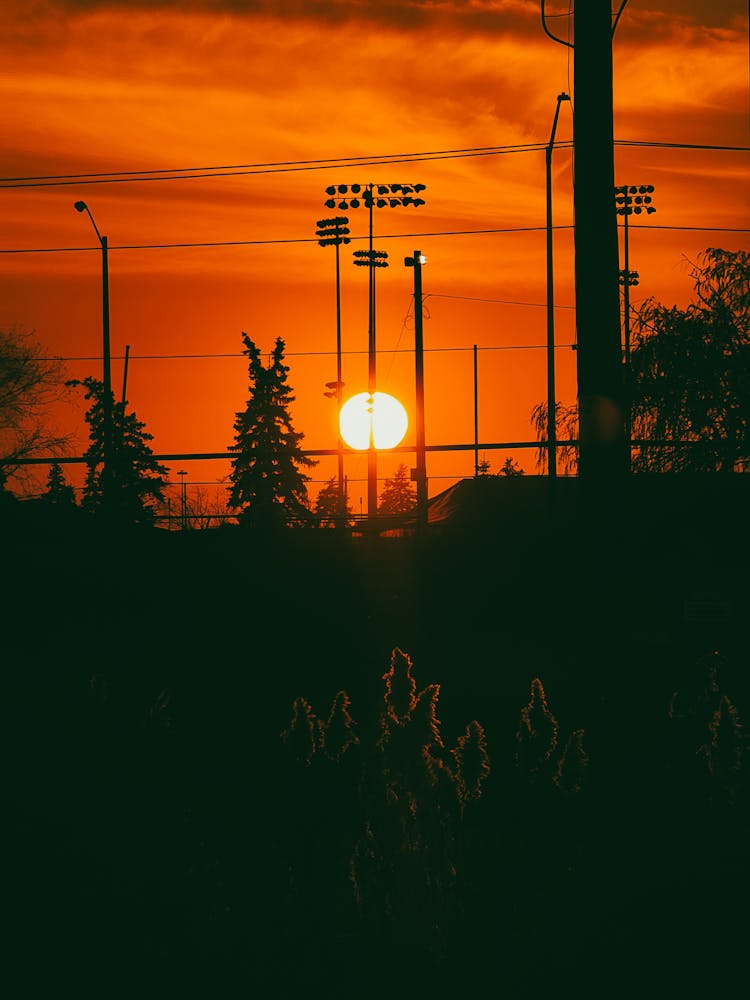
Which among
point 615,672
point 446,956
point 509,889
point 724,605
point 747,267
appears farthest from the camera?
point 747,267

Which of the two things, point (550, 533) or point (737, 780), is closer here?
point (737, 780)

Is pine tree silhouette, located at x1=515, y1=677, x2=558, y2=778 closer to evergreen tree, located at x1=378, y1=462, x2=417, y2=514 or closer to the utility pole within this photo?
the utility pole

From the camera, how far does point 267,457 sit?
5788cm

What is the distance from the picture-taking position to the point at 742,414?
2494 centimetres

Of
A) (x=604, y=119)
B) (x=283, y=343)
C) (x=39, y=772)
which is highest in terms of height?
(x=283, y=343)

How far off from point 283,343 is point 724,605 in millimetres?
40861

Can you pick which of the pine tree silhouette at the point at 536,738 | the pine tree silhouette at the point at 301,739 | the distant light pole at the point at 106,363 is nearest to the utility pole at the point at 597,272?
the pine tree silhouette at the point at 536,738

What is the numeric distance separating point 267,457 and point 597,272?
2005 inches

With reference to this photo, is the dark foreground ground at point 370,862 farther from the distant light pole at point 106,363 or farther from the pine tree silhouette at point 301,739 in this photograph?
the distant light pole at point 106,363

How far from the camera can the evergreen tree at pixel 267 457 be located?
5859 cm

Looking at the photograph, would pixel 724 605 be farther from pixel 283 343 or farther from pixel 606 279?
pixel 283 343

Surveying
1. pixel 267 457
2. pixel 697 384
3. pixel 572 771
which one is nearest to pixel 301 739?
pixel 572 771

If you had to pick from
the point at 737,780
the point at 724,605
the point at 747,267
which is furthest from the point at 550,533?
the point at 737,780

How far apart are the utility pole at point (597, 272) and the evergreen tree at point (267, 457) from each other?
166ft
